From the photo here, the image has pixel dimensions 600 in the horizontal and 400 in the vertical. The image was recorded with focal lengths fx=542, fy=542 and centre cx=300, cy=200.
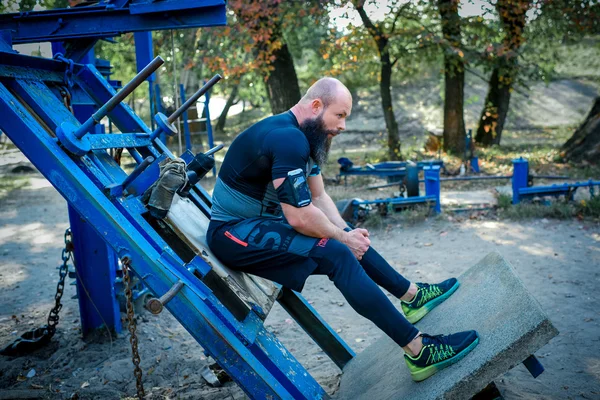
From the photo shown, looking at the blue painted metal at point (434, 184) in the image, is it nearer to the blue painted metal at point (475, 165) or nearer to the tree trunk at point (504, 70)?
the blue painted metal at point (475, 165)

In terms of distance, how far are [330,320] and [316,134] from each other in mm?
2469

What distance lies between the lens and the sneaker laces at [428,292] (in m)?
3.80

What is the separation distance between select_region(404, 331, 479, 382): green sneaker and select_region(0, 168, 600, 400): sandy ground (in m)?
0.74

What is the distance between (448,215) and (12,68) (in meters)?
7.02

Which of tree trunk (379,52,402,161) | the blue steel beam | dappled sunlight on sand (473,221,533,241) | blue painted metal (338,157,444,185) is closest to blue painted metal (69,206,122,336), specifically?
the blue steel beam

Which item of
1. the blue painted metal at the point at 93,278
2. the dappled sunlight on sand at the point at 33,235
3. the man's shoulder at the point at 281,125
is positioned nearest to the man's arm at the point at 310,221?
the man's shoulder at the point at 281,125

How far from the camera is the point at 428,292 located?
3.86m

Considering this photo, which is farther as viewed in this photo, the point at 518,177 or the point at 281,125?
the point at 518,177

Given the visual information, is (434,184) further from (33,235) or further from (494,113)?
(494,113)

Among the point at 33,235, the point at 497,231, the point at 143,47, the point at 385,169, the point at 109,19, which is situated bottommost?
the point at 33,235

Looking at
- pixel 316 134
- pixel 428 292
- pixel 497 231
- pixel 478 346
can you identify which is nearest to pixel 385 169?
pixel 497 231

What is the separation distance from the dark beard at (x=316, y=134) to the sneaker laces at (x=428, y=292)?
1248 mm

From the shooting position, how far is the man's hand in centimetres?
331

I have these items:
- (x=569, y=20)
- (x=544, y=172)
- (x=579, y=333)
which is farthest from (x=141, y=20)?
(x=569, y=20)
